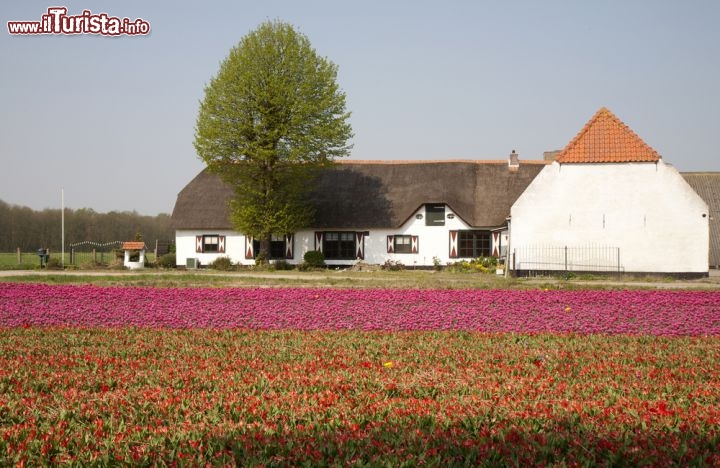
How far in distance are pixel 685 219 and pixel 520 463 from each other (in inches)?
1192

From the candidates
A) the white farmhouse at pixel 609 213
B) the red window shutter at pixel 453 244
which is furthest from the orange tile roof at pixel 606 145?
the red window shutter at pixel 453 244

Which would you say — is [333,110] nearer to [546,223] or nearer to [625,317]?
[546,223]

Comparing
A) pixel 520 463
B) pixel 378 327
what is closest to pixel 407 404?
pixel 520 463

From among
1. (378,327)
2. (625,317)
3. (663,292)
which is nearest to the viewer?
(378,327)

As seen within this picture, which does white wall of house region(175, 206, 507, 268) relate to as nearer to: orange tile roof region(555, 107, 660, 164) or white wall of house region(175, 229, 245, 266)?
white wall of house region(175, 229, 245, 266)

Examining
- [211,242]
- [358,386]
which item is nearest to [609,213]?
[211,242]

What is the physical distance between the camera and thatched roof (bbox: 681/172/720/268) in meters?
42.2

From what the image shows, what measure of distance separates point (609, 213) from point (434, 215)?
493 inches

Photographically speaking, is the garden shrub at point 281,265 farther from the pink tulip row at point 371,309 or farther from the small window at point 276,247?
the pink tulip row at point 371,309

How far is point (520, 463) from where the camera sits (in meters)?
5.05

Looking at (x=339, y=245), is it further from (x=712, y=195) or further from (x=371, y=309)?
(x=371, y=309)

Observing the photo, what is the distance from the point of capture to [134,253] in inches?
1640

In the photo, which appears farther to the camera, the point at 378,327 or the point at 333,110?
the point at 333,110

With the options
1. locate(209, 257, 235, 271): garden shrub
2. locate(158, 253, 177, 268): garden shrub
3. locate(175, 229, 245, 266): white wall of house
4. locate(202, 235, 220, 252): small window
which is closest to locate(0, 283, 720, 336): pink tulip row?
locate(209, 257, 235, 271): garden shrub
